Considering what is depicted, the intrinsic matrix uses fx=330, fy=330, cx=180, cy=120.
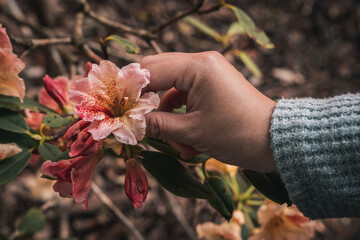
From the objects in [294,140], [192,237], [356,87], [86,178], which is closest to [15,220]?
[192,237]

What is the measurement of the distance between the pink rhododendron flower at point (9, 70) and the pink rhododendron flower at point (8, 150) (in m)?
0.13

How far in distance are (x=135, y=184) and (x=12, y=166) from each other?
33cm

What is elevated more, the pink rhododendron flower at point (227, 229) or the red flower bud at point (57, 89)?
the red flower bud at point (57, 89)

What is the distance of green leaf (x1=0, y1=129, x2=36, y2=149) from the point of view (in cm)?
90

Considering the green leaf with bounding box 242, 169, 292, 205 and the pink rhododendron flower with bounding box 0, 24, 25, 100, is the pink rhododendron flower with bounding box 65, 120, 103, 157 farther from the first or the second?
the green leaf with bounding box 242, 169, 292, 205

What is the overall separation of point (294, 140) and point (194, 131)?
0.25 meters

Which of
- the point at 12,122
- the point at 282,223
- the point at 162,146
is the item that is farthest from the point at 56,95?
the point at 282,223

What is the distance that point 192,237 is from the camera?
5.79 feet

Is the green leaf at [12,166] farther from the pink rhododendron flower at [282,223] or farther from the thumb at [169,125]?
the pink rhododendron flower at [282,223]

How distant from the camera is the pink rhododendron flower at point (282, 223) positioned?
112 cm

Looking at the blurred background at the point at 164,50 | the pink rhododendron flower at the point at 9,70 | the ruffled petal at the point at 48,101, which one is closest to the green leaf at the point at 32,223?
the blurred background at the point at 164,50

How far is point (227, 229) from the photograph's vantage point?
1.18 meters

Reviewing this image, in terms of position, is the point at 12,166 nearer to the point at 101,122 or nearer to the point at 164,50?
the point at 101,122

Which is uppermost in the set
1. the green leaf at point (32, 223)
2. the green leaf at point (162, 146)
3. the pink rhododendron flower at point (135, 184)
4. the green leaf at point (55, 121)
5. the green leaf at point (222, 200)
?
the green leaf at point (162, 146)
